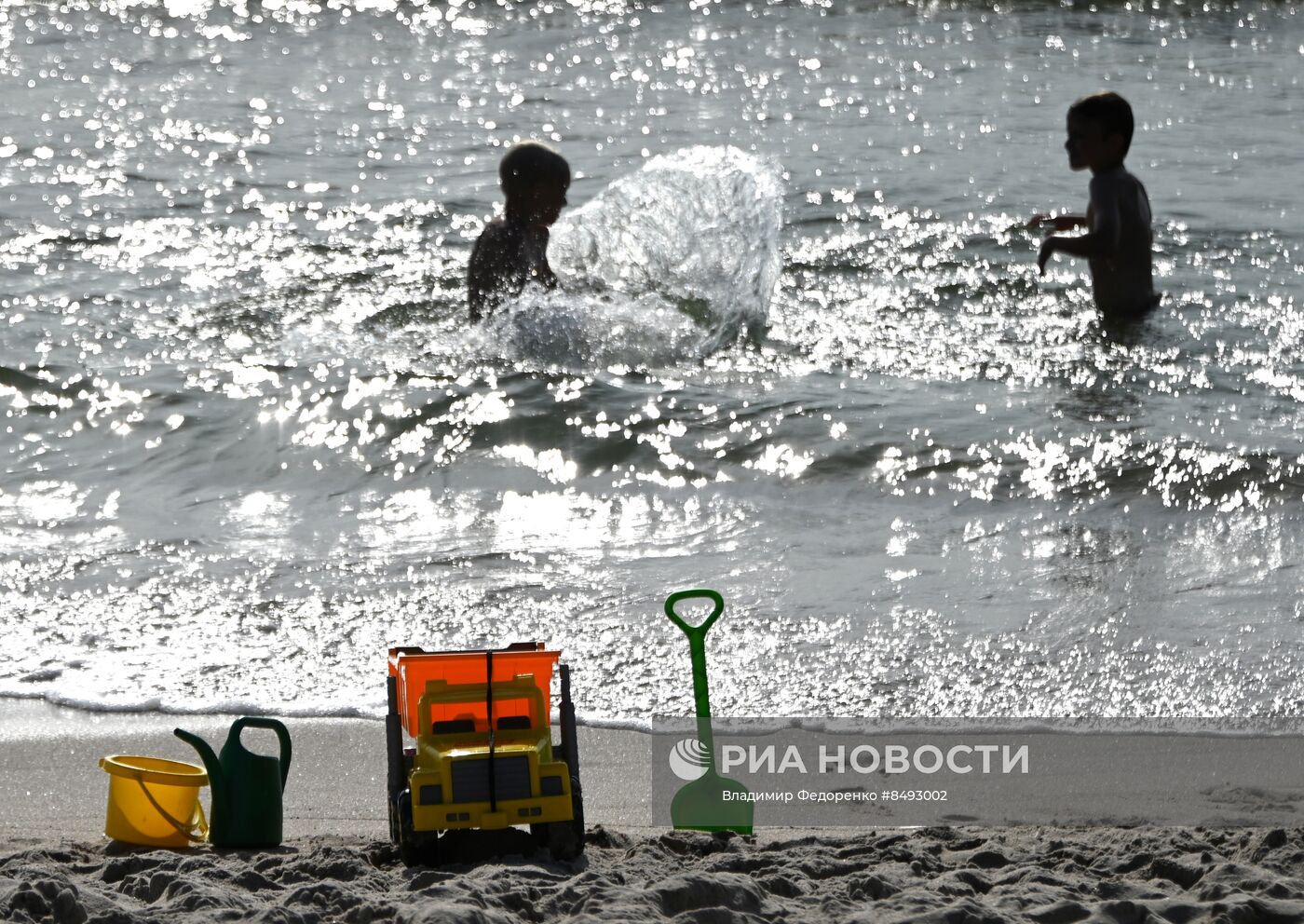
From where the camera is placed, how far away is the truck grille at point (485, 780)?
2859mm

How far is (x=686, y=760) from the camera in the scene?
3.53 m

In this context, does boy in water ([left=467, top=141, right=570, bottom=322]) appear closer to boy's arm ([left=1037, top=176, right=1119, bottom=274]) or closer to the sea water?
the sea water

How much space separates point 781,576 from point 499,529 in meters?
1.08

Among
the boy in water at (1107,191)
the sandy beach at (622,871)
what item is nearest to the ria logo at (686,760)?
the sandy beach at (622,871)

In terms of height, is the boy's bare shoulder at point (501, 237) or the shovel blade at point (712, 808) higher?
the boy's bare shoulder at point (501, 237)

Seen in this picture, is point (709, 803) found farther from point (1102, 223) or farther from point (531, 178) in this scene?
point (1102, 223)

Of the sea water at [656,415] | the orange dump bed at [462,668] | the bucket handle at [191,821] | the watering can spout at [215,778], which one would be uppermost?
the sea water at [656,415]

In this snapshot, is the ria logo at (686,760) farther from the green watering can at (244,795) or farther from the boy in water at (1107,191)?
the boy in water at (1107,191)

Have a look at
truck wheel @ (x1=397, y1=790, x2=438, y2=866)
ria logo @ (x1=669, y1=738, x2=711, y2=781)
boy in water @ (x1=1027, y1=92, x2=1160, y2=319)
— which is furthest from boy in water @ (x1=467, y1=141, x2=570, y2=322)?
truck wheel @ (x1=397, y1=790, x2=438, y2=866)

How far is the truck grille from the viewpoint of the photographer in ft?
9.38

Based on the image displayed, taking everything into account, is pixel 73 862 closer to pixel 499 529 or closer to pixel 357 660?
pixel 357 660

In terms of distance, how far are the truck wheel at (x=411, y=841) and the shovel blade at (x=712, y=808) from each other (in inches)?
22.5

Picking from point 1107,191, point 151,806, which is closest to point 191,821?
point 151,806

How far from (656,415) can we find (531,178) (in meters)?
1.66
